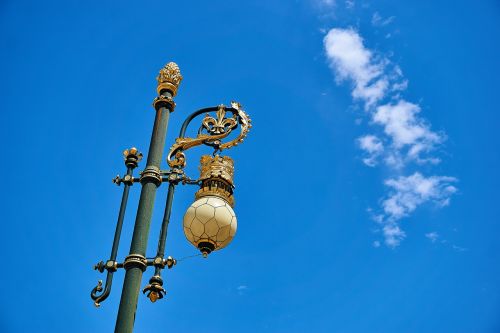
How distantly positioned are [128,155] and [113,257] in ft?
4.43

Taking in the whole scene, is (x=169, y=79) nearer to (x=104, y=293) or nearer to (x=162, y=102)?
(x=162, y=102)

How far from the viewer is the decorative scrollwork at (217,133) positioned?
8.59 meters

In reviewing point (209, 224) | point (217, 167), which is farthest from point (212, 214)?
point (217, 167)

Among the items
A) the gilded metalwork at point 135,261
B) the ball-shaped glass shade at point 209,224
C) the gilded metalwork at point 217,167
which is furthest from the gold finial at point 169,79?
the gilded metalwork at point 135,261

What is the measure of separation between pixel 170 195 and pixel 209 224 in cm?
61

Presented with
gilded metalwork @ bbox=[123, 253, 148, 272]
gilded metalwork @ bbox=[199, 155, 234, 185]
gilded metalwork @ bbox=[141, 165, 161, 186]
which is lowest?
gilded metalwork @ bbox=[123, 253, 148, 272]

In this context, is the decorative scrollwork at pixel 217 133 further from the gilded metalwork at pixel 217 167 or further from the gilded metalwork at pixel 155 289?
the gilded metalwork at pixel 155 289

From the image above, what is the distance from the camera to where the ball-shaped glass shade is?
7.88 metres

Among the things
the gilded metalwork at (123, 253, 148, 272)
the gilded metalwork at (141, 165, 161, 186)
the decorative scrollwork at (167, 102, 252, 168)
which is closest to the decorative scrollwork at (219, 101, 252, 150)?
the decorative scrollwork at (167, 102, 252, 168)

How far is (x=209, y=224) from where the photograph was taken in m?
7.87

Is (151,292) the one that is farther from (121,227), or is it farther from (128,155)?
(128,155)

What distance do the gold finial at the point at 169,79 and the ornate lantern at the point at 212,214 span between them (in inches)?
52.1

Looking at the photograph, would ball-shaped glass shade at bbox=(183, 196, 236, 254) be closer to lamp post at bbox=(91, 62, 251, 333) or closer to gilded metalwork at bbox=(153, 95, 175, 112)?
lamp post at bbox=(91, 62, 251, 333)

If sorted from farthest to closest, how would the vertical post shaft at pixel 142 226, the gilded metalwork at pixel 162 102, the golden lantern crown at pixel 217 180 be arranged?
the gilded metalwork at pixel 162 102
the golden lantern crown at pixel 217 180
the vertical post shaft at pixel 142 226
